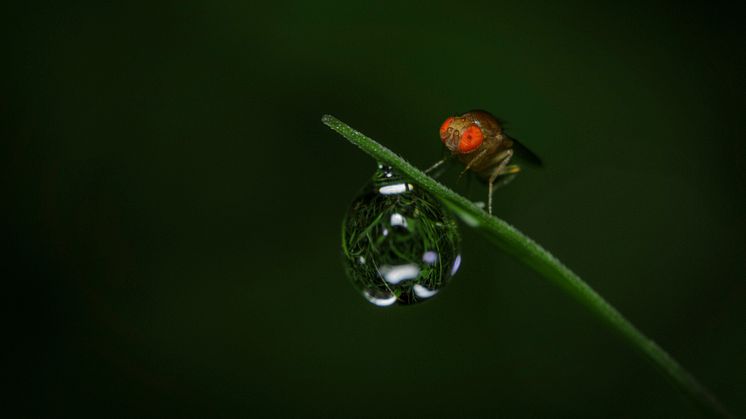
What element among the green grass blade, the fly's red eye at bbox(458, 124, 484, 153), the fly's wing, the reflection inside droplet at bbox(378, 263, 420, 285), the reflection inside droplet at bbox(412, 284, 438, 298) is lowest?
the green grass blade

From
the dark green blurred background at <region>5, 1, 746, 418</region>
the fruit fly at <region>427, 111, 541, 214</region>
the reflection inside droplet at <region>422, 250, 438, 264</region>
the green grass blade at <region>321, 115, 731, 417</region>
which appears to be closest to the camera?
the green grass blade at <region>321, 115, 731, 417</region>

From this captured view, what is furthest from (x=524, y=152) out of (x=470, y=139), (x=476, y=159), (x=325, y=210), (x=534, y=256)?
(x=325, y=210)

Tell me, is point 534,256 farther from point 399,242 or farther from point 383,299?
point 383,299

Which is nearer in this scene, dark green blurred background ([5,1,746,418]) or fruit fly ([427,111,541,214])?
fruit fly ([427,111,541,214])

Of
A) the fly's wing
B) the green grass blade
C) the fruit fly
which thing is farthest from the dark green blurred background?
the green grass blade

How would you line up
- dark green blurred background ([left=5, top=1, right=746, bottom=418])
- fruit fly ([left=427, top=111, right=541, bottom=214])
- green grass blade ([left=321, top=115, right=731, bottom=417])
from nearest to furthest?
green grass blade ([left=321, top=115, right=731, bottom=417]) → fruit fly ([left=427, top=111, right=541, bottom=214]) → dark green blurred background ([left=5, top=1, right=746, bottom=418])

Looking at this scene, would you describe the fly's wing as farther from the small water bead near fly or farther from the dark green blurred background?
the dark green blurred background

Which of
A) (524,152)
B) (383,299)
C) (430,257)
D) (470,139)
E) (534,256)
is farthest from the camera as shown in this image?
(524,152)

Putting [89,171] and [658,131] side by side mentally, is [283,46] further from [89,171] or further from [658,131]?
[658,131]
